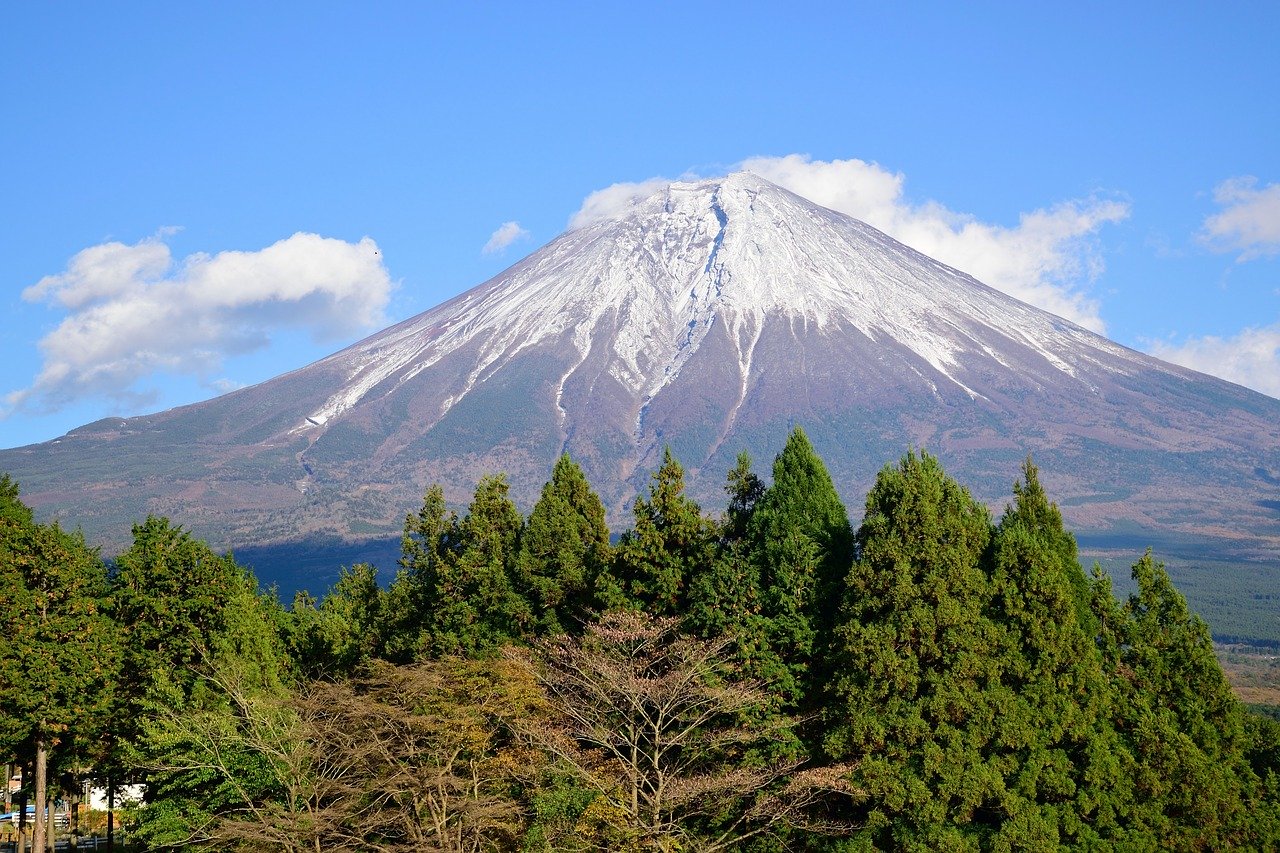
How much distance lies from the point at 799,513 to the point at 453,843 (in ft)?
31.8

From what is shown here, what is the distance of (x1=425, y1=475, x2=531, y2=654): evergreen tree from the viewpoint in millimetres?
30422

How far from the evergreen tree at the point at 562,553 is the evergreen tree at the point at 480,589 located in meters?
0.51

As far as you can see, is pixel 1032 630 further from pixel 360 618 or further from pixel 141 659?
pixel 360 618

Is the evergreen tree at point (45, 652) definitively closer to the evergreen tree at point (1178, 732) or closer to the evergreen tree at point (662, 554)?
the evergreen tree at point (662, 554)

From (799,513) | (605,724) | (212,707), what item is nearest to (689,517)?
(799,513)

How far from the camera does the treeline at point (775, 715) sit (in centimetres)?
2164

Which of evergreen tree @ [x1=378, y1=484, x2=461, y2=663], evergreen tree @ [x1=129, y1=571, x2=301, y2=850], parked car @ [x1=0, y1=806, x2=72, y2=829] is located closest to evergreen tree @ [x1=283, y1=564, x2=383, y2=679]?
evergreen tree @ [x1=378, y1=484, x2=461, y2=663]

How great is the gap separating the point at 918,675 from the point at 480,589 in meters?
12.5

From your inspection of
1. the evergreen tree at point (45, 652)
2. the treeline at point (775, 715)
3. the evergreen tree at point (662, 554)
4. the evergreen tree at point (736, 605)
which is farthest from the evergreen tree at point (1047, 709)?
the evergreen tree at point (45, 652)

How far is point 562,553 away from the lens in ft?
101

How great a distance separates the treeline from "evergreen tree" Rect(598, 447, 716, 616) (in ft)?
0.24

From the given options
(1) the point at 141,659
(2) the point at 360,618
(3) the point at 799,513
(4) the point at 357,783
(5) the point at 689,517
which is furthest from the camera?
(2) the point at 360,618

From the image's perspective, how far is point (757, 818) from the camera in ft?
76.7

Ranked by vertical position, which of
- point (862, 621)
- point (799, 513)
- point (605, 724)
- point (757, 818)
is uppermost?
point (799, 513)
